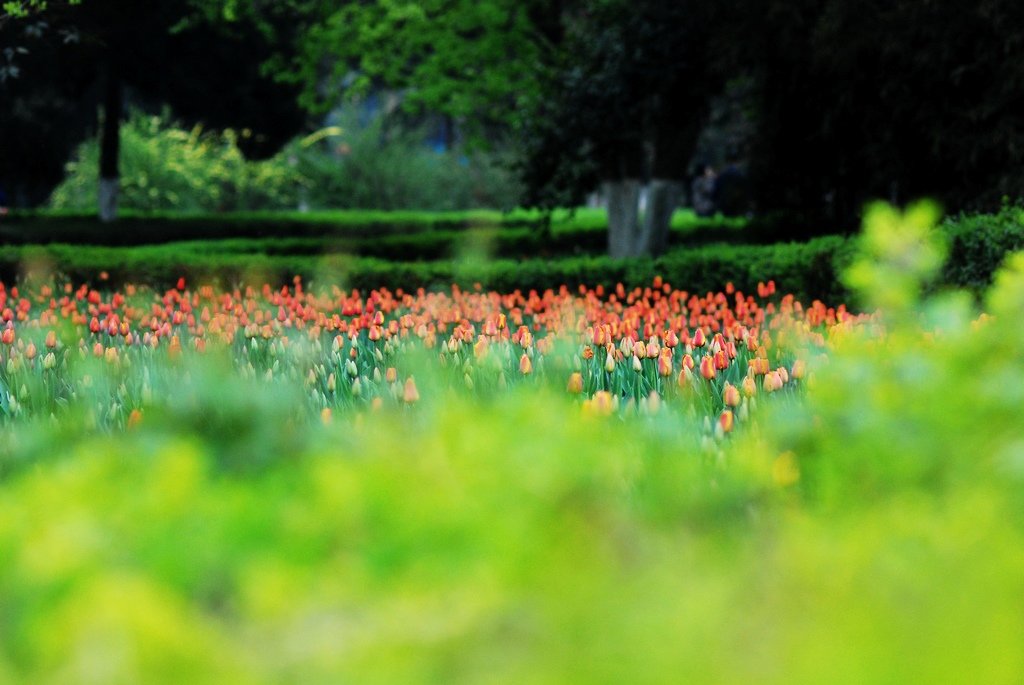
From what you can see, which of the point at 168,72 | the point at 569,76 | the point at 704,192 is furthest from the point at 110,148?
the point at 704,192

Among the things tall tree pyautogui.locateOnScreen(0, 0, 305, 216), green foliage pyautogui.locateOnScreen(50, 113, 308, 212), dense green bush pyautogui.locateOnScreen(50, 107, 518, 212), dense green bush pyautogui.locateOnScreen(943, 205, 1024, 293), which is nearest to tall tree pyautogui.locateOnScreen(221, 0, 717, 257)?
tall tree pyautogui.locateOnScreen(0, 0, 305, 216)

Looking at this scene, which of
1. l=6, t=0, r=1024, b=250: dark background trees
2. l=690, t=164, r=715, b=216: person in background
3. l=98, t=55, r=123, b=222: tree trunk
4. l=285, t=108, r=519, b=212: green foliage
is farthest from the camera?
l=285, t=108, r=519, b=212: green foliage

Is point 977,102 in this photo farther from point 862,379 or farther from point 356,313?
point 862,379

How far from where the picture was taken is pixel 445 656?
60.5 inches

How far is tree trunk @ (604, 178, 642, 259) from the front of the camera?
15102mm

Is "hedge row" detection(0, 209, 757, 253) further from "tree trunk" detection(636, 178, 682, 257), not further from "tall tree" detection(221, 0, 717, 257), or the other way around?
"tree trunk" detection(636, 178, 682, 257)

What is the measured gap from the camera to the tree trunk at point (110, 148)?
64.4ft

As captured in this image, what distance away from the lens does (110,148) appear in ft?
64.8

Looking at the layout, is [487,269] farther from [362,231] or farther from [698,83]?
[362,231]

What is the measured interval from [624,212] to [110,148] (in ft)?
33.3

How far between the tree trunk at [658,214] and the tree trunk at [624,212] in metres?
0.15

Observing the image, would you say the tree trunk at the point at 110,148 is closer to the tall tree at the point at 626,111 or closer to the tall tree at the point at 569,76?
the tall tree at the point at 569,76

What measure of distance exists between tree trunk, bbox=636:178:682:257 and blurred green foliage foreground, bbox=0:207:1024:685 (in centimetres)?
1253

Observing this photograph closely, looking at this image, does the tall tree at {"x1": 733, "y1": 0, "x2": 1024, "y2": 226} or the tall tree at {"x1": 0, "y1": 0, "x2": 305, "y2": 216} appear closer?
the tall tree at {"x1": 733, "y1": 0, "x2": 1024, "y2": 226}
